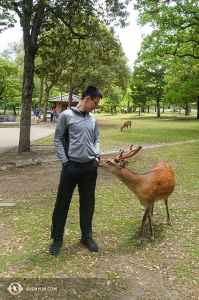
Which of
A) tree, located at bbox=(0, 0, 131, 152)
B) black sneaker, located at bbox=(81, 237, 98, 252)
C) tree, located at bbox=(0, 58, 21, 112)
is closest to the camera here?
black sneaker, located at bbox=(81, 237, 98, 252)

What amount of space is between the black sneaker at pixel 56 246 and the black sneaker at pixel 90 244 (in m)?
0.36

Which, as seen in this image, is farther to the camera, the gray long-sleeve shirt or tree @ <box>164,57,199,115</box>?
tree @ <box>164,57,199,115</box>

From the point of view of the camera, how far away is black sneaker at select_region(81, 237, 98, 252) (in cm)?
392

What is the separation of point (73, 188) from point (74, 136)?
0.70 meters

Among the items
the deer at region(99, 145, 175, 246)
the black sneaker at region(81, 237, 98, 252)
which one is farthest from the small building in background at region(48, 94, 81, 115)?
the black sneaker at region(81, 237, 98, 252)

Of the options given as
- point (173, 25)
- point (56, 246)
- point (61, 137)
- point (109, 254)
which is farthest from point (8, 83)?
point (109, 254)

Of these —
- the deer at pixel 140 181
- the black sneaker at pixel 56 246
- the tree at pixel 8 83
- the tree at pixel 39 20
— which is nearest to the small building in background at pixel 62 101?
the tree at pixel 8 83

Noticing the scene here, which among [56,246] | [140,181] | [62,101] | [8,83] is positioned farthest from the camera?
[62,101]

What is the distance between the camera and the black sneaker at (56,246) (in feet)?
12.5

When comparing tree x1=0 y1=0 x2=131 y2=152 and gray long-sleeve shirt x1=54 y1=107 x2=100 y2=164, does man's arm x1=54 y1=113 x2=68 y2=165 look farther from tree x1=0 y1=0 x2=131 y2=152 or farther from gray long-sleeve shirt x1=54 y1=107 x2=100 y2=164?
tree x1=0 y1=0 x2=131 y2=152

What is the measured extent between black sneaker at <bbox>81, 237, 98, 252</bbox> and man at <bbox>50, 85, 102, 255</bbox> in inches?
17.1

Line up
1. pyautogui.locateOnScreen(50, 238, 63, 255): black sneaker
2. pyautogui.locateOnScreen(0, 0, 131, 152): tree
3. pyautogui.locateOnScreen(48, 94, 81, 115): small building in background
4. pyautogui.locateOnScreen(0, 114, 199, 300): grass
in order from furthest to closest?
pyautogui.locateOnScreen(48, 94, 81, 115): small building in background < pyautogui.locateOnScreen(0, 0, 131, 152): tree < pyautogui.locateOnScreen(50, 238, 63, 255): black sneaker < pyautogui.locateOnScreen(0, 114, 199, 300): grass

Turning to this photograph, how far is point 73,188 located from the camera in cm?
369

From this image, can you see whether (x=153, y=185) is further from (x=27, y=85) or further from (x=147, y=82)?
(x=147, y=82)
